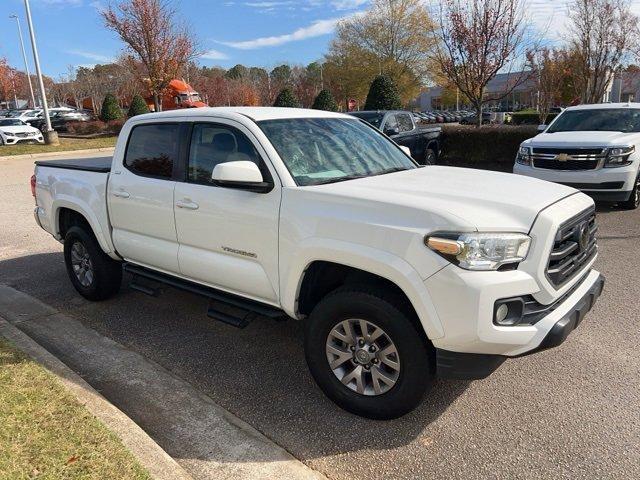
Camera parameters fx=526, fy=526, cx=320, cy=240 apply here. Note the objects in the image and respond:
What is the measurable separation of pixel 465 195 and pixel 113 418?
244 centimetres

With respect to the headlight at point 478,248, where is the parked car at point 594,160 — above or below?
below

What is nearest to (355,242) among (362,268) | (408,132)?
(362,268)

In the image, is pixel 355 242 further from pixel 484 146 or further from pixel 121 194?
pixel 484 146

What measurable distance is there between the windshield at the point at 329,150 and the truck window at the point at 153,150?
0.92m

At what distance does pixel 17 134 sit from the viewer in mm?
24688

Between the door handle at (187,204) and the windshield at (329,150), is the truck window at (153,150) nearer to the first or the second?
the door handle at (187,204)

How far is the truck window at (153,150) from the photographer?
13.9 feet

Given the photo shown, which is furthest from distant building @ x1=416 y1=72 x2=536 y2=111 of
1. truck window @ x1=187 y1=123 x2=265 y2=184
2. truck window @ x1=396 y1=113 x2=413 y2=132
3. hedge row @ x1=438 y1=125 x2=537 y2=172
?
truck window @ x1=187 y1=123 x2=265 y2=184

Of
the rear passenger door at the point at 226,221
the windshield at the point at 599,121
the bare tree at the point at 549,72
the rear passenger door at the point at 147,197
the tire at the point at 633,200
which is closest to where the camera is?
the rear passenger door at the point at 226,221

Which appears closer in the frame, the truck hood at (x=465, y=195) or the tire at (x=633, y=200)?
the truck hood at (x=465, y=195)

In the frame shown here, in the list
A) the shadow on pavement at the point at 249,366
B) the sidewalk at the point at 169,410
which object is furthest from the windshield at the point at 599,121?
the sidewalk at the point at 169,410

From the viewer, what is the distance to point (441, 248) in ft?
8.80

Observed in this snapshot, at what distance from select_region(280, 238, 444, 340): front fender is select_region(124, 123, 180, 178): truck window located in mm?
1538

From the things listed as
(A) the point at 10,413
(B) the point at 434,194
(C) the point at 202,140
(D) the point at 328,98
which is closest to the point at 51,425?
(A) the point at 10,413
